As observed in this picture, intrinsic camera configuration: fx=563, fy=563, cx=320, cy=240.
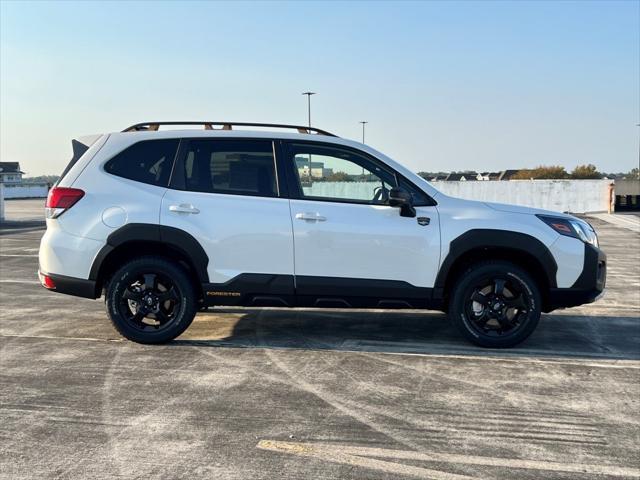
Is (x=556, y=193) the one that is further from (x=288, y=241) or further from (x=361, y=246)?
(x=288, y=241)

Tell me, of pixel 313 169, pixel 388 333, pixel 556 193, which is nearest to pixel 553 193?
pixel 556 193

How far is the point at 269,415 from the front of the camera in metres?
3.74

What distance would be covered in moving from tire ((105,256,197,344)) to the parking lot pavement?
0.54ft

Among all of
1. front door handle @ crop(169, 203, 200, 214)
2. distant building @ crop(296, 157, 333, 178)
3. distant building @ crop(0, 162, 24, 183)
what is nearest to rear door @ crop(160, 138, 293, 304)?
front door handle @ crop(169, 203, 200, 214)

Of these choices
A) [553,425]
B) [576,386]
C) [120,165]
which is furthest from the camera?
[120,165]

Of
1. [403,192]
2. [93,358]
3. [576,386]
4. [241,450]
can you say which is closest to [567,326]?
[576,386]

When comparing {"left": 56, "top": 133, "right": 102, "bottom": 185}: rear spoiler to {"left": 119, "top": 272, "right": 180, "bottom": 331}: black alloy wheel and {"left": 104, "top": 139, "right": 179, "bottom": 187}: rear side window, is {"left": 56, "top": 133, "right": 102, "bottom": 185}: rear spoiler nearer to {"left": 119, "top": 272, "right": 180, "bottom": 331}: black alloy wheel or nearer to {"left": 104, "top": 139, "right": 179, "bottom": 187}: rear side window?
{"left": 104, "top": 139, "right": 179, "bottom": 187}: rear side window

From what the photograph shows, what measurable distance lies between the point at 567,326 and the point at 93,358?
16.4 ft

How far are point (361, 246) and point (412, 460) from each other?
2331 mm

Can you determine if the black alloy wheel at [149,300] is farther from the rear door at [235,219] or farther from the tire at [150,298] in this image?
the rear door at [235,219]

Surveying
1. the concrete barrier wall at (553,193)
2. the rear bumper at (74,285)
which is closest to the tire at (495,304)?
the rear bumper at (74,285)

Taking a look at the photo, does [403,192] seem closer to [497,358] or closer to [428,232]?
[428,232]

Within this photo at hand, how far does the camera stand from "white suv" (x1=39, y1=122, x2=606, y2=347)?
518 centimetres

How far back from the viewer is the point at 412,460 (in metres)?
3.14
